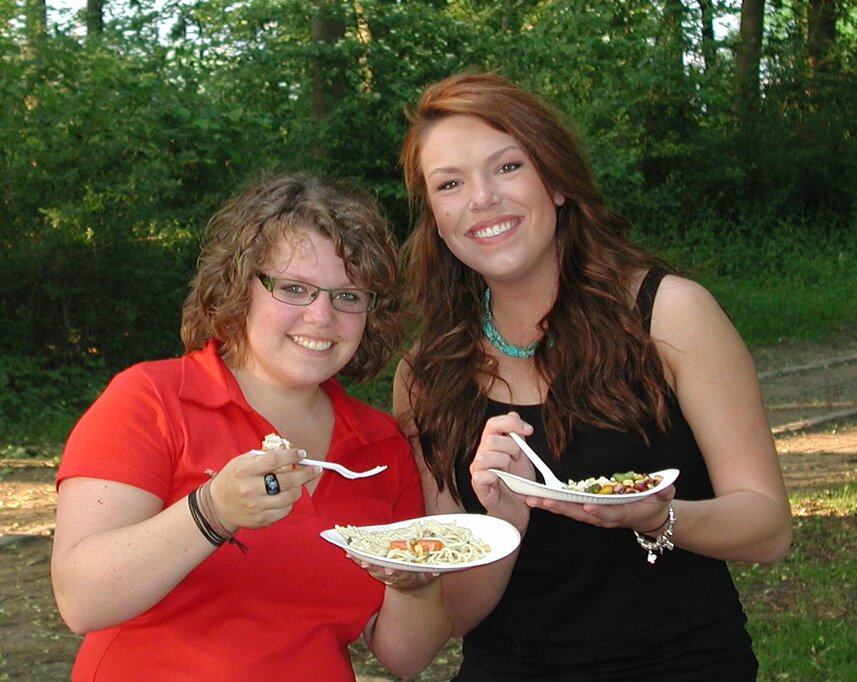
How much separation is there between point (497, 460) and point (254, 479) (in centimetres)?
58

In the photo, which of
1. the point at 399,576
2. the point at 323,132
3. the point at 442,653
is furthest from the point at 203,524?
the point at 323,132

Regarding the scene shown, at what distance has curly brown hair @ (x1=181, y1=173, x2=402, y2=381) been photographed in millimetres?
2779

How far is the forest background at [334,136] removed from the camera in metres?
9.68

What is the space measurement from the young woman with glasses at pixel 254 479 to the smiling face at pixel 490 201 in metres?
0.21

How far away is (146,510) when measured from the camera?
2.48 m

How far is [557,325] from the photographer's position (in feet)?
9.92

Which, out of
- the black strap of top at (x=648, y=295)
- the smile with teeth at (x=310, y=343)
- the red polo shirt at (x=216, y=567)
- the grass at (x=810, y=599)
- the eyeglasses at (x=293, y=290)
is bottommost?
the grass at (x=810, y=599)

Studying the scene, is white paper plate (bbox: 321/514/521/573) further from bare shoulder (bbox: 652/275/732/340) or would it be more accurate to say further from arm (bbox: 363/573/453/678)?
bare shoulder (bbox: 652/275/732/340)

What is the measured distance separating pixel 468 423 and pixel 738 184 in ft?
57.0

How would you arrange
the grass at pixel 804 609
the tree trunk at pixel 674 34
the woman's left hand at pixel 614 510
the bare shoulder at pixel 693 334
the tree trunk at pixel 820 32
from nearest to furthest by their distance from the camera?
the woman's left hand at pixel 614 510, the bare shoulder at pixel 693 334, the grass at pixel 804 609, the tree trunk at pixel 674 34, the tree trunk at pixel 820 32

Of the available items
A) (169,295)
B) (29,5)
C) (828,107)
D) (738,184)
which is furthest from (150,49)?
(828,107)

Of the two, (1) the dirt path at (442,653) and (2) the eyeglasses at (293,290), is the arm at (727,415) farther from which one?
(1) the dirt path at (442,653)

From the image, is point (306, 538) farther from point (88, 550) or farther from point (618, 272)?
point (618, 272)

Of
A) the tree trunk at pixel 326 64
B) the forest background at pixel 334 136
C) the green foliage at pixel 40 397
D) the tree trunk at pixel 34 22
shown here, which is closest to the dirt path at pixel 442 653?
the green foliage at pixel 40 397
